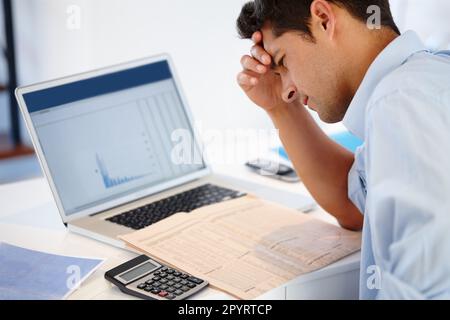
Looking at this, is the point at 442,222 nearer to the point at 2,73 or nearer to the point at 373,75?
the point at 373,75

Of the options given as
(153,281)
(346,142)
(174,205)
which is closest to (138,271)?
(153,281)

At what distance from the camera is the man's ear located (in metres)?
1.15

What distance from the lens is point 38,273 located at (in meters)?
1.14

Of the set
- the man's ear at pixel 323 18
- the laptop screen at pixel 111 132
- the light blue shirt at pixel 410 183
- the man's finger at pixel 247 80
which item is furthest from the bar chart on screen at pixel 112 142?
the light blue shirt at pixel 410 183

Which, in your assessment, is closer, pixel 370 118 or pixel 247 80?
pixel 370 118

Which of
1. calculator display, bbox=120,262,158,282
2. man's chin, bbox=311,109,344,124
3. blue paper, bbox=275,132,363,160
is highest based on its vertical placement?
man's chin, bbox=311,109,344,124

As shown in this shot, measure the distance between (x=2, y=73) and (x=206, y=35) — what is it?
5.67 feet

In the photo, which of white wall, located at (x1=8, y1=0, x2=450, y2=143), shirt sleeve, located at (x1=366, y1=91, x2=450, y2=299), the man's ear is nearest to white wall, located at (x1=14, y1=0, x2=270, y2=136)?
white wall, located at (x1=8, y1=0, x2=450, y2=143)

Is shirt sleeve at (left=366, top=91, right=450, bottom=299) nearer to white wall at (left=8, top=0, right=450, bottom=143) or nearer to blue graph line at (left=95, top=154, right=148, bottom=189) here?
blue graph line at (left=95, top=154, right=148, bottom=189)

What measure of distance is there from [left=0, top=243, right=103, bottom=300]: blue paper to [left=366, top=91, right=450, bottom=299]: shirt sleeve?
480 millimetres

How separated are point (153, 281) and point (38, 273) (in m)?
0.19

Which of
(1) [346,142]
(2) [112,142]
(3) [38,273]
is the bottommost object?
(1) [346,142]

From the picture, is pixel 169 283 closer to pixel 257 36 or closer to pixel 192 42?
pixel 257 36
